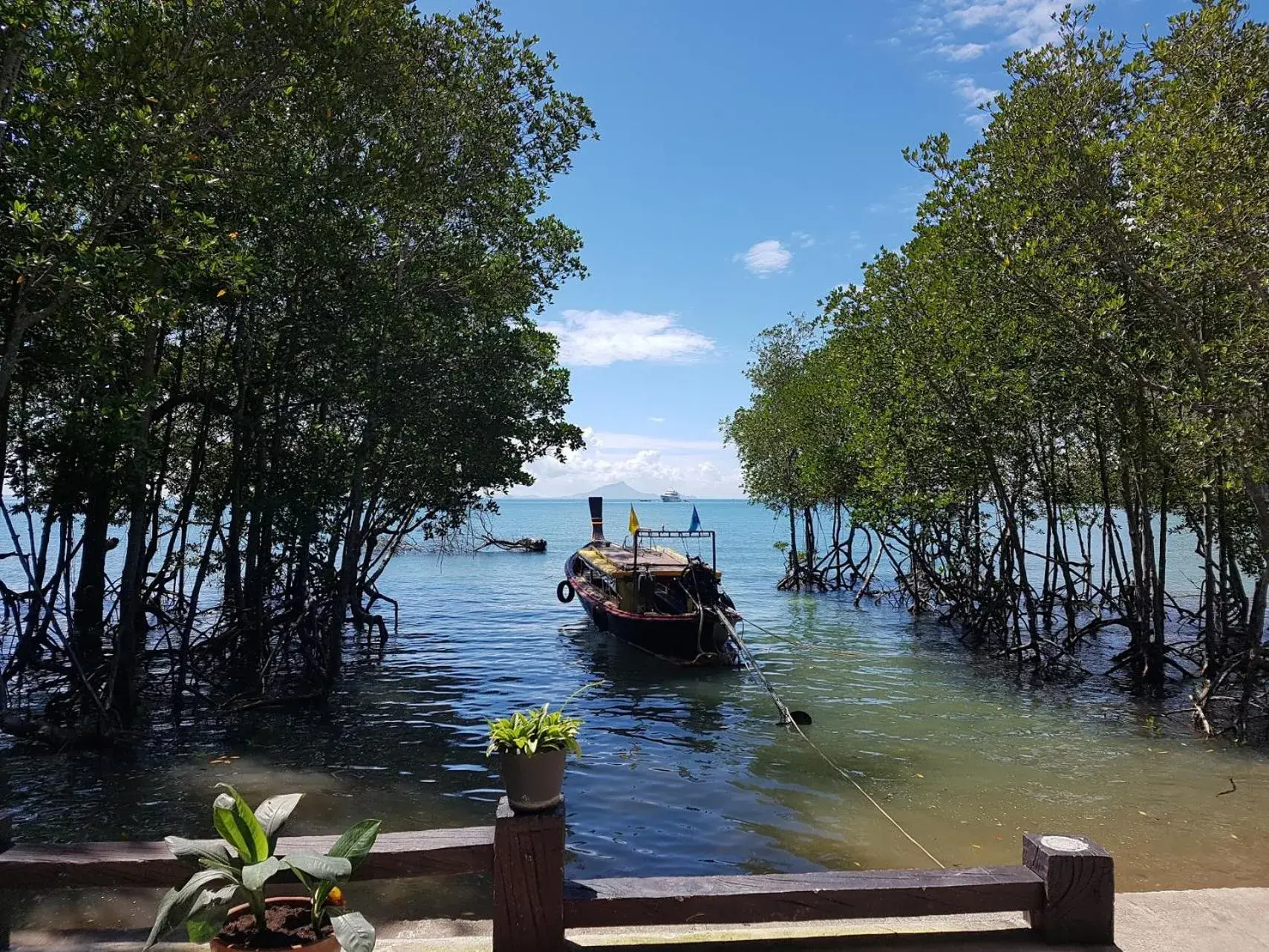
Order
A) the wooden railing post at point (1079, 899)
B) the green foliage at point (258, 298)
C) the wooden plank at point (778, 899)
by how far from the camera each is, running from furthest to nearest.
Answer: the green foliage at point (258, 298) < the wooden railing post at point (1079, 899) < the wooden plank at point (778, 899)

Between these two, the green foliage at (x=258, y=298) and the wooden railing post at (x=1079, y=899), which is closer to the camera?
the wooden railing post at (x=1079, y=899)

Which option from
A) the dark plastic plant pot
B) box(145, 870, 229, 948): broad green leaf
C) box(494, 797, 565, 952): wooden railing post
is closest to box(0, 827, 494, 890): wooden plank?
box(494, 797, 565, 952): wooden railing post

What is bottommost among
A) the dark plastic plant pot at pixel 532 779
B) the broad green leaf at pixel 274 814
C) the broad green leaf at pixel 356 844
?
the broad green leaf at pixel 356 844

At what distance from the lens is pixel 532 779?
A: 381 cm

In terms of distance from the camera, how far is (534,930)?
150 inches

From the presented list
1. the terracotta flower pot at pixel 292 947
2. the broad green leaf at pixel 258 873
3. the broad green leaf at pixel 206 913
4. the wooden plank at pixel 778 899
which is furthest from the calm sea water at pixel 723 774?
the broad green leaf at pixel 258 873

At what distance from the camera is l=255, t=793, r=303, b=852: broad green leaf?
371 centimetres

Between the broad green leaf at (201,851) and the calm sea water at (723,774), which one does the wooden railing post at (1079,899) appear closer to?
the broad green leaf at (201,851)

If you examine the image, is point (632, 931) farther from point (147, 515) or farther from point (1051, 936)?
point (147, 515)

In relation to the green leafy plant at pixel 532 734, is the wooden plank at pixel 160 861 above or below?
below

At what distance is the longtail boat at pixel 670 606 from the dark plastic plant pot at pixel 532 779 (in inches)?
576

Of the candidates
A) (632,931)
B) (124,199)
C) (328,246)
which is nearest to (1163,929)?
(632,931)

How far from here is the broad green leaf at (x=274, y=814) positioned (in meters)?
3.71

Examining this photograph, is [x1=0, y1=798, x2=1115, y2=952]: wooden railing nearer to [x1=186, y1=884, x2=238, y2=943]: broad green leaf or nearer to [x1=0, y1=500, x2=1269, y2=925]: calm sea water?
[x1=186, y1=884, x2=238, y2=943]: broad green leaf
